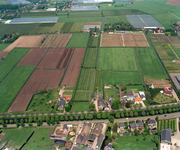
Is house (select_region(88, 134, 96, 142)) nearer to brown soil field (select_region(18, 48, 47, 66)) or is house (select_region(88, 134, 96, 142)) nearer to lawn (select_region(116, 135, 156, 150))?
lawn (select_region(116, 135, 156, 150))

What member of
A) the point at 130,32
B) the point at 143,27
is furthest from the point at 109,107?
the point at 143,27

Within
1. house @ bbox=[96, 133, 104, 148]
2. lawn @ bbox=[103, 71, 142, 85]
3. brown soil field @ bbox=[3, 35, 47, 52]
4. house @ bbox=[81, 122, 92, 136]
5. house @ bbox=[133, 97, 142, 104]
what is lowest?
house @ bbox=[96, 133, 104, 148]

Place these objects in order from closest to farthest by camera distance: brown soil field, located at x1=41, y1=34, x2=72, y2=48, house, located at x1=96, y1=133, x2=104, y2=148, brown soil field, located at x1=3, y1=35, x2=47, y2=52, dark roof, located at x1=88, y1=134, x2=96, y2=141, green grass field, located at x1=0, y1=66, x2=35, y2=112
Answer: house, located at x1=96, y1=133, x2=104, y2=148 < dark roof, located at x1=88, y1=134, x2=96, y2=141 < green grass field, located at x1=0, y1=66, x2=35, y2=112 < brown soil field, located at x1=41, y1=34, x2=72, y2=48 < brown soil field, located at x1=3, y1=35, x2=47, y2=52

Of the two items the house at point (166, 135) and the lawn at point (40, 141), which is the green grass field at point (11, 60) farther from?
the house at point (166, 135)

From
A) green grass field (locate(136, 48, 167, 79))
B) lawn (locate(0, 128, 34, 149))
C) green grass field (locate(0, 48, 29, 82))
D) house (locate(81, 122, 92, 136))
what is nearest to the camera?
lawn (locate(0, 128, 34, 149))

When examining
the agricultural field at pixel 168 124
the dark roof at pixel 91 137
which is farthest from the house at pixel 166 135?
the dark roof at pixel 91 137

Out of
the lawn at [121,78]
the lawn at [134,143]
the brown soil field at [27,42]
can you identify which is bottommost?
the lawn at [134,143]

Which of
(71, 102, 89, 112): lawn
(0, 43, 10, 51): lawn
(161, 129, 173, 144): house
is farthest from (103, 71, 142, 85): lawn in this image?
(0, 43, 10, 51): lawn
